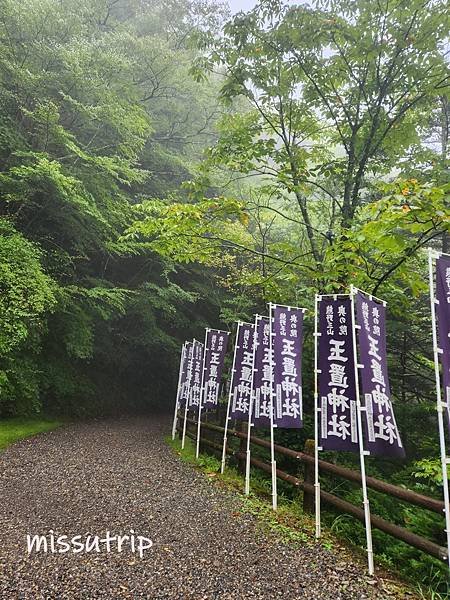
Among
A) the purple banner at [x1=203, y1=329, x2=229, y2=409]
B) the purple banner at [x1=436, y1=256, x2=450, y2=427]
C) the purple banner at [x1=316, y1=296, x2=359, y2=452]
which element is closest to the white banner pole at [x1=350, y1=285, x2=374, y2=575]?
the purple banner at [x1=316, y1=296, x2=359, y2=452]

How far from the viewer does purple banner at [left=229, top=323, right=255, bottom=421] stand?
300 inches

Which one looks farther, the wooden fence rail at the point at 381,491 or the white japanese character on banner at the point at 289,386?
the white japanese character on banner at the point at 289,386

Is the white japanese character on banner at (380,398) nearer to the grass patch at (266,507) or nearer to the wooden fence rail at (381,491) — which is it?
the wooden fence rail at (381,491)

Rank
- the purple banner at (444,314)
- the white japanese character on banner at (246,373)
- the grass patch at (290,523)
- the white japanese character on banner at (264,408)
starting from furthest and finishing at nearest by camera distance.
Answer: the white japanese character on banner at (246,373)
the white japanese character on banner at (264,408)
the grass patch at (290,523)
the purple banner at (444,314)

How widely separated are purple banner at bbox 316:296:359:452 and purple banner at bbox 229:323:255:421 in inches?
109

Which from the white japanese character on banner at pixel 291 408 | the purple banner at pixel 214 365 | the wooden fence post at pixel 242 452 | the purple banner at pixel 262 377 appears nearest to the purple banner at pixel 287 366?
the white japanese character on banner at pixel 291 408

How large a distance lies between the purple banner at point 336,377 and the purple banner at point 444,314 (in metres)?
1.39

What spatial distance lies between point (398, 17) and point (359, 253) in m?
3.87

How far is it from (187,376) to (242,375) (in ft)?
11.9

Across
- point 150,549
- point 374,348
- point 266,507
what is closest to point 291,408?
point 266,507

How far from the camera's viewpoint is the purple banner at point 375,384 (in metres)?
4.06

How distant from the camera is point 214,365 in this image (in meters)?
9.36

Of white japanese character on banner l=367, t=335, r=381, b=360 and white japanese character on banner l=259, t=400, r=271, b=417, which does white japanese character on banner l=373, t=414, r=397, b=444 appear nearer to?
white japanese character on banner l=367, t=335, r=381, b=360

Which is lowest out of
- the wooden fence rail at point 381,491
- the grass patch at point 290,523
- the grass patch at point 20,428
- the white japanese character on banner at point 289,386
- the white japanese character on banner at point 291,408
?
the grass patch at point 290,523
